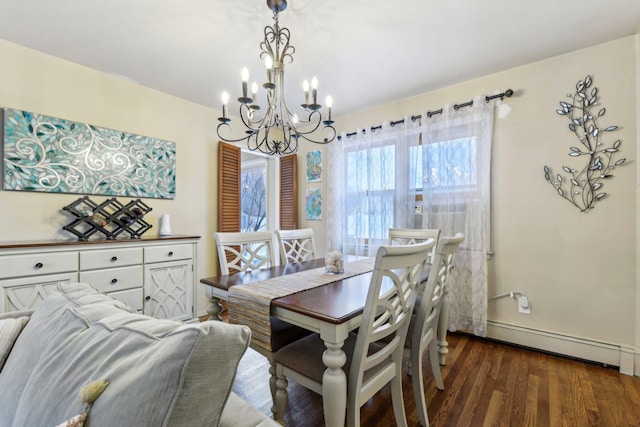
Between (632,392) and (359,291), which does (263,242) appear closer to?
(359,291)

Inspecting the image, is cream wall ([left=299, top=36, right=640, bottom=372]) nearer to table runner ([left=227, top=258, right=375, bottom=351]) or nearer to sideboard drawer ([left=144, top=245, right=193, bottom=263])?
table runner ([left=227, top=258, right=375, bottom=351])

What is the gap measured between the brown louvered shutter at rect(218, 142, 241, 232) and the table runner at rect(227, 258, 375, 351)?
6.21 feet

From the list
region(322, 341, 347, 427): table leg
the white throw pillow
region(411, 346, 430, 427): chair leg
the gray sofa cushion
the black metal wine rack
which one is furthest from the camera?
the black metal wine rack

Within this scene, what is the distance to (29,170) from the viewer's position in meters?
2.13

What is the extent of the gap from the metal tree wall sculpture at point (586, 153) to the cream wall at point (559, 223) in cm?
4

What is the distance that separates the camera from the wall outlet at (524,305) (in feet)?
7.89

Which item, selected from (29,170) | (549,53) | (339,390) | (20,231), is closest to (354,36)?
(549,53)

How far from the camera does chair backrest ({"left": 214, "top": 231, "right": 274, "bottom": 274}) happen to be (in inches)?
79.0

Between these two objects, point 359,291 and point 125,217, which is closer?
point 359,291

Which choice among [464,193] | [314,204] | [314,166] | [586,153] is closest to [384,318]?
[464,193]

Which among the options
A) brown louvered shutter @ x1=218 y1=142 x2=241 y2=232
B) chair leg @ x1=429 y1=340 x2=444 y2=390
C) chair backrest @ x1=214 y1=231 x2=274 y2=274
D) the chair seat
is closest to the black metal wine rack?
brown louvered shutter @ x1=218 y1=142 x2=241 y2=232

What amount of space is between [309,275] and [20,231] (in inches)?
90.0

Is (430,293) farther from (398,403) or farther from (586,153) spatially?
(586,153)

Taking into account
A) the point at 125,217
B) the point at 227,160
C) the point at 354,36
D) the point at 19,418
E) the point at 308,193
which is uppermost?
the point at 354,36
